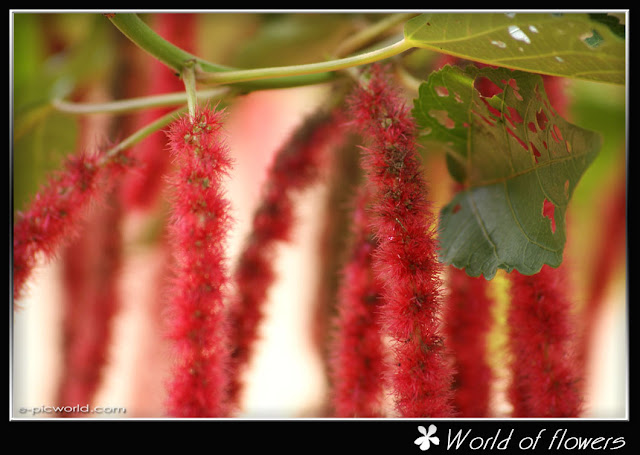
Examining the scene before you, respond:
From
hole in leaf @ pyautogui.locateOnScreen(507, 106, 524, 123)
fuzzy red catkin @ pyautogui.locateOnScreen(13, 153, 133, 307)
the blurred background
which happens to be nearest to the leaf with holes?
hole in leaf @ pyautogui.locateOnScreen(507, 106, 524, 123)

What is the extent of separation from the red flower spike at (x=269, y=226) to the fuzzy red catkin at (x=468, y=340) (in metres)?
0.16

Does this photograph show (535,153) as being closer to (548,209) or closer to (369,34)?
(548,209)

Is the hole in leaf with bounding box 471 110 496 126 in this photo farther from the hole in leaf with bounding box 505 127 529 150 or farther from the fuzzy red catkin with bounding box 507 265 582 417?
the fuzzy red catkin with bounding box 507 265 582 417

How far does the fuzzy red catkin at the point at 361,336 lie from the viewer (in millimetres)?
457

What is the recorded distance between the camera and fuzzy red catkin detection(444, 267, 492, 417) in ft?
1.63

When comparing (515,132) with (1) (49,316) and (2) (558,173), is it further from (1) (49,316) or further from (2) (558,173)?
(1) (49,316)

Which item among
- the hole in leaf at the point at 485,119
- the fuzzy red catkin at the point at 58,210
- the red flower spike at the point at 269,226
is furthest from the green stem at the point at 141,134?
the hole in leaf at the point at 485,119

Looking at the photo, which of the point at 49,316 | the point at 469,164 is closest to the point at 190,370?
the point at 469,164

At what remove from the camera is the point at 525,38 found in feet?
1.34

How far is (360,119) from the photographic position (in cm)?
42

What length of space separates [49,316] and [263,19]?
475 mm

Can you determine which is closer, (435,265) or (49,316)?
(435,265)

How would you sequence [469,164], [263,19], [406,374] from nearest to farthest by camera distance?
[406,374]
[469,164]
[263,19]

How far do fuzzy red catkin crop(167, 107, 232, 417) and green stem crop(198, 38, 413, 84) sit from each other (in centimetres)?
4
